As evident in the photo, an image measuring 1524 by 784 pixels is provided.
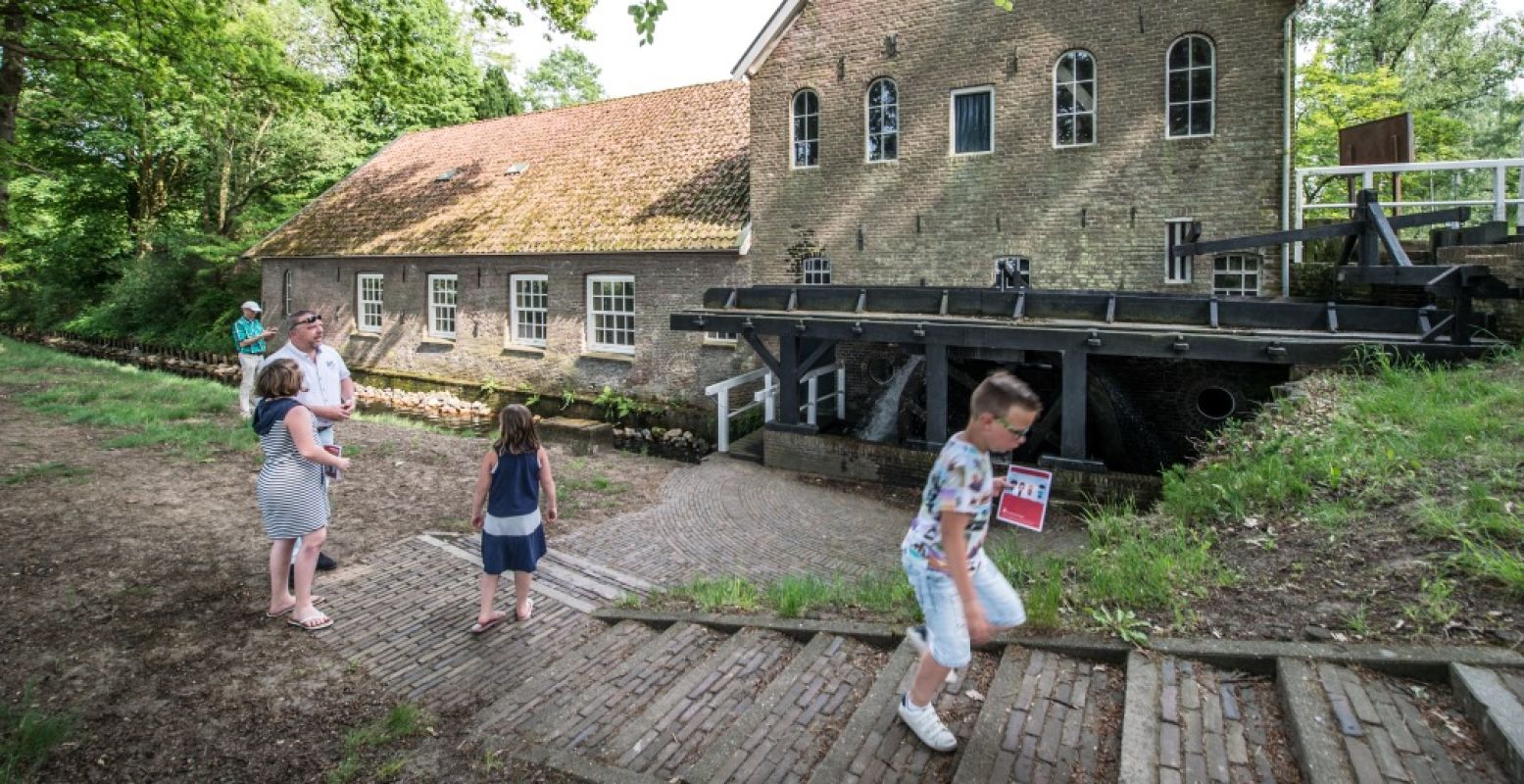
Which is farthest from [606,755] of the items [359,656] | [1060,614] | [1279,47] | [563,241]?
[563,241]

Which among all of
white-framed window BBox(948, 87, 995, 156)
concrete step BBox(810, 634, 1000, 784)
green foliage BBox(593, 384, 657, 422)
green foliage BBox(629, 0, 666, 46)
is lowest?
concrete step BBox(810, 634, 1000, 784)

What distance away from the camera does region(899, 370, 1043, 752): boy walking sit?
9.79 ft

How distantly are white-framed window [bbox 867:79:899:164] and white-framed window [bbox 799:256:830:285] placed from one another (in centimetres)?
200

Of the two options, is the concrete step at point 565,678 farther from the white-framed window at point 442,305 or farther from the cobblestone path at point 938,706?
the white-framed window at point 442,305

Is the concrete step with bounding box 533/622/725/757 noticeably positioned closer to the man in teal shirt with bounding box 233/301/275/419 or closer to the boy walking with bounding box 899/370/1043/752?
the boy walking with bounding box 899/370/1043/752

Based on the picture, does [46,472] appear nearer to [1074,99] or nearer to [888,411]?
[888,411]

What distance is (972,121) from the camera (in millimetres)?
13227

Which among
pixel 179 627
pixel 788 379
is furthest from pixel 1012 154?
pixel 179 627

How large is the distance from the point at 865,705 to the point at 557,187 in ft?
57.7

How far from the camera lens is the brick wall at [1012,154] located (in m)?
11.5

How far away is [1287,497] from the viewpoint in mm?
5234

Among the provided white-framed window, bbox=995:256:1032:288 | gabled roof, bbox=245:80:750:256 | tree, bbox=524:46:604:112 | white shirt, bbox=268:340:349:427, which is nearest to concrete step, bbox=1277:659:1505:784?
white shirt, bbox=268:340:349:427

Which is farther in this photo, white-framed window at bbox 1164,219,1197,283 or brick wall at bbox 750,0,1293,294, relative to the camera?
white-framed window at bbox 1164,219,1197,283

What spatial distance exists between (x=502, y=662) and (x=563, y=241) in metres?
13.9
